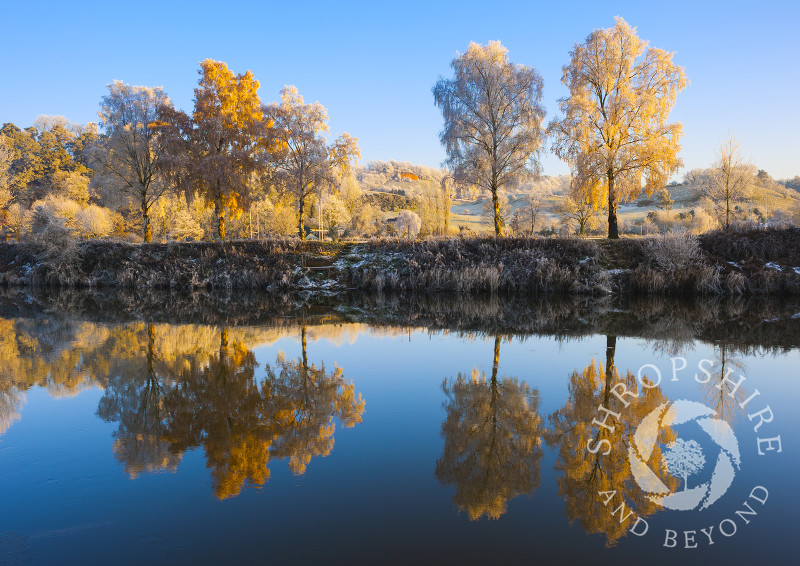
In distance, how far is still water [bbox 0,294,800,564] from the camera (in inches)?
135

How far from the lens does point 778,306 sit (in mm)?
16359

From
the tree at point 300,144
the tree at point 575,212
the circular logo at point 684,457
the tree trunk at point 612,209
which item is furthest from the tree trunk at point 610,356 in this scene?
the tree at point 575,212

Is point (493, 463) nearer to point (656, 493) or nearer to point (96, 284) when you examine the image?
point (656, 493)

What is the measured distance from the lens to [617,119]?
25016 mm

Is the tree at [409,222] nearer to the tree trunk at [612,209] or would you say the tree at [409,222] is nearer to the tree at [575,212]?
the tree at [575,212]

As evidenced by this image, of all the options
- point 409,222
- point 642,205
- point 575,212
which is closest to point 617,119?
point 575,212

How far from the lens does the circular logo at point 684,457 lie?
4.06 meters

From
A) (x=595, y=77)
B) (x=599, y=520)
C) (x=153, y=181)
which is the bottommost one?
(x=599, y=520)

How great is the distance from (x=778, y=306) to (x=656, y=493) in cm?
1650

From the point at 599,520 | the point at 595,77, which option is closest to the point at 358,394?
the point at 599,520

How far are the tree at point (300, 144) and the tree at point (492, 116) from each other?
741 centimetres

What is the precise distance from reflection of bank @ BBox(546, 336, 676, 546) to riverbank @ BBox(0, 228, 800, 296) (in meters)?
15.2
